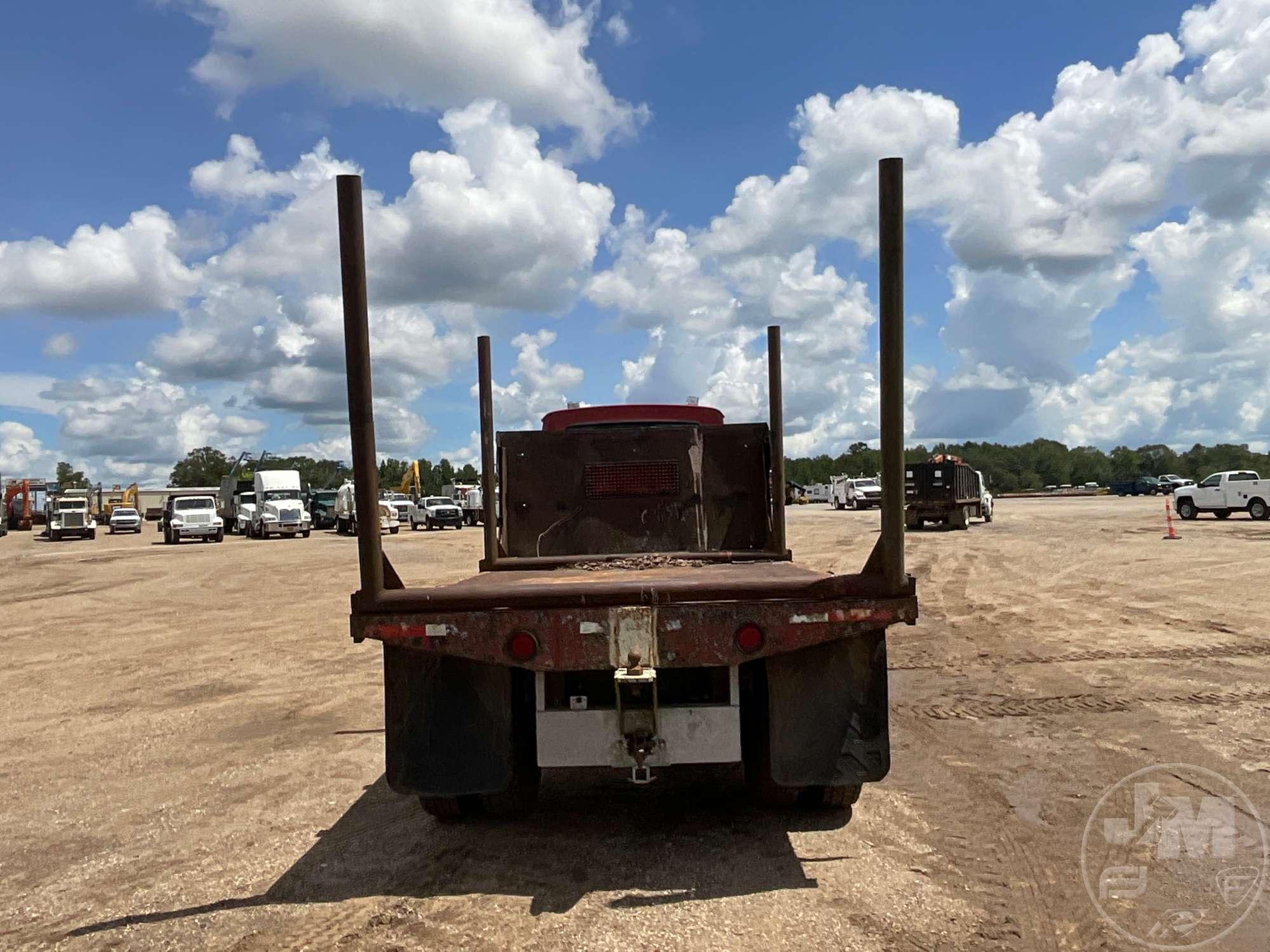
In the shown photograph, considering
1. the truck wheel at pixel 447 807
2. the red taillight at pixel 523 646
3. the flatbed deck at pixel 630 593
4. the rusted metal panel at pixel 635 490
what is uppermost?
the rusted metal panel at pixel 635 490

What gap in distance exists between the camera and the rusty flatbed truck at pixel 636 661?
13.5 feet

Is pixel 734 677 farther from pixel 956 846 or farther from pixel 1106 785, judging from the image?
pixel 1106 785

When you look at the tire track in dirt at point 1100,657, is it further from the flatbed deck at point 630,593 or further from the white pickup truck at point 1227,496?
the white pickup truck at point 1227,496

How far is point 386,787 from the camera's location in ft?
18.9

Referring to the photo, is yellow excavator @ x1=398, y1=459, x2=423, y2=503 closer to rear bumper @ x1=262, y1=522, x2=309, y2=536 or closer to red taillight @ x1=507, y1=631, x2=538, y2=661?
rear bumper @ x1=262, y1=522, x2=309, y2=536

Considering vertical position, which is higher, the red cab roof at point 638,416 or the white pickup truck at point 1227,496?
the red cab roof at point 638,416

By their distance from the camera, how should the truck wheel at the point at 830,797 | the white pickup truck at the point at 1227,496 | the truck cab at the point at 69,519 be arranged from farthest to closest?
the truck cab at the point at 69,519 → the white pickup truck at the point at 1227,496 → the truck wheel at the point at 830,797

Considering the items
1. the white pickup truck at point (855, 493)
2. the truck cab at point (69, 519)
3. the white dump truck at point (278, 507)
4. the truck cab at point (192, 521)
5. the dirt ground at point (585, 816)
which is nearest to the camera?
the dirt ground at point (585, 816)

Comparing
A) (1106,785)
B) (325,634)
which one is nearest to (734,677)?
(1106,785)

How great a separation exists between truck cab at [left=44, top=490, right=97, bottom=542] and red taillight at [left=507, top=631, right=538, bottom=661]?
5090 centimetres

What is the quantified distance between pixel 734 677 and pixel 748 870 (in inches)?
32.7

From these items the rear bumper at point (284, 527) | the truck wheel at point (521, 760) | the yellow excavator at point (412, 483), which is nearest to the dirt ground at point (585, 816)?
the truck wheel at point (521, 760)

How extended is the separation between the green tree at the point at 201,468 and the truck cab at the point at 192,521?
9429cm

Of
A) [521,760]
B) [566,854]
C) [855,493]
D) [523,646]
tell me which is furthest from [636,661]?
[855,493]
